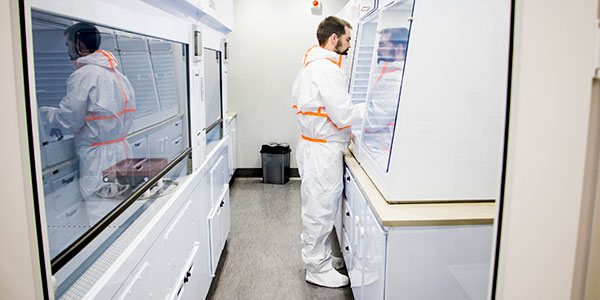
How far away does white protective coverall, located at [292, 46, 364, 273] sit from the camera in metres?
2.43

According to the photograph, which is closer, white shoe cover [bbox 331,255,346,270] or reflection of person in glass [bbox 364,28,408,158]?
reflection of person in glass [bbox 364,28,408,158]

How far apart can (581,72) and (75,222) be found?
1.20 meters

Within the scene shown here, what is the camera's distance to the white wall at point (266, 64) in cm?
475

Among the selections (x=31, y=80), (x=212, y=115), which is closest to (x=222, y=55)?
(x=212, y=115)

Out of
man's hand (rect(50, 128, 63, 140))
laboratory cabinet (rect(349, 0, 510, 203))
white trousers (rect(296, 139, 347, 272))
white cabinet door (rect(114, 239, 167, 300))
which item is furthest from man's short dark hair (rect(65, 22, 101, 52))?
white trousers (rect(296, 139, 347, 272))

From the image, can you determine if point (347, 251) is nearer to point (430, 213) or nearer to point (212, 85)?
point (430, 213)

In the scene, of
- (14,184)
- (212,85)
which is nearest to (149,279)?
(14,184)

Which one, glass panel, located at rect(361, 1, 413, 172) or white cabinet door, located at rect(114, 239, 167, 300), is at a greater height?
glass panel, located at rect(361, 1, 413, 172)

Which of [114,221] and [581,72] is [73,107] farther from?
[581,72]

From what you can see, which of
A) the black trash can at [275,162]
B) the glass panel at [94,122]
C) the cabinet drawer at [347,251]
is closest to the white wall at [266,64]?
the black trash can at [275,162]

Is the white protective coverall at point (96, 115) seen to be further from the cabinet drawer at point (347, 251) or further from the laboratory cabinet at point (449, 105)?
the cabinet drawer at point (347, 251)

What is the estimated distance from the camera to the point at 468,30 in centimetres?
159

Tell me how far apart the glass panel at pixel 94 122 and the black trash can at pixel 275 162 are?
2.90 metres

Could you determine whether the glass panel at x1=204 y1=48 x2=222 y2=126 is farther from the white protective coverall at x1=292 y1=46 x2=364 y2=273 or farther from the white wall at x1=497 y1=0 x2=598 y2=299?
the white wall at x1=497 y1=0 x2=598 y2=299
